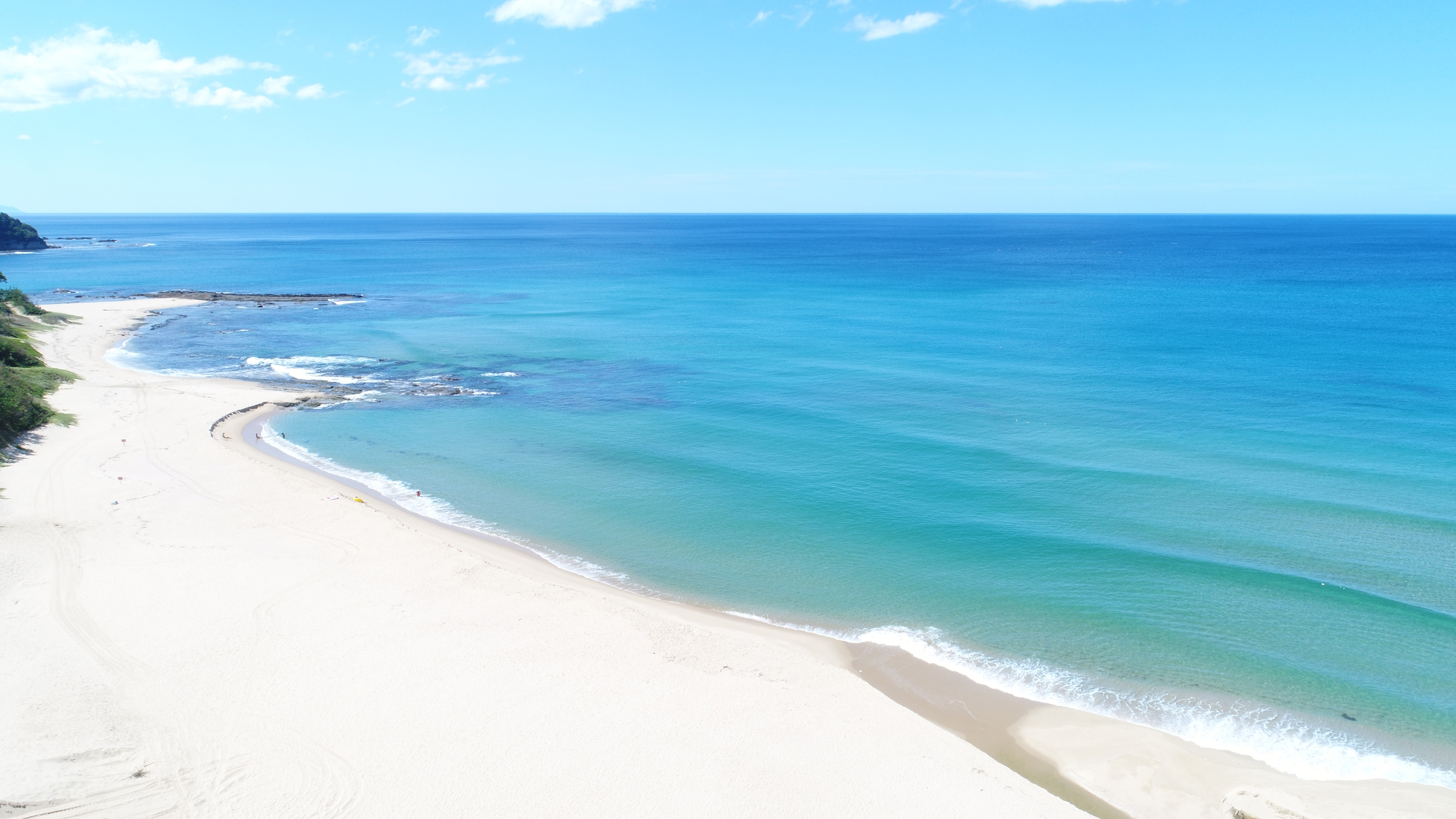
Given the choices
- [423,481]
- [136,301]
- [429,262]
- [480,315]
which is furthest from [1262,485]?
[429,262]

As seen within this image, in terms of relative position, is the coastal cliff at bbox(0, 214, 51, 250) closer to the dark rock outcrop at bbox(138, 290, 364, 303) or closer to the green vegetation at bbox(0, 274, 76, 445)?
the dark rock outcrop at bbox(138, 290, 364, 303)

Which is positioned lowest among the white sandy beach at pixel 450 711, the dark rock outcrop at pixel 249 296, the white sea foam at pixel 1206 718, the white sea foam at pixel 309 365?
the white sea foam at pixel 1206 718

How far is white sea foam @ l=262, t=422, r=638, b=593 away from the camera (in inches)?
1005

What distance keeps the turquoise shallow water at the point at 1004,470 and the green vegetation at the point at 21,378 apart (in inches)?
308

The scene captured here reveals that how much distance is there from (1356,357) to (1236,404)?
59.0 ft

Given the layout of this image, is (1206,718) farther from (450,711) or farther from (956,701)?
(450,711)

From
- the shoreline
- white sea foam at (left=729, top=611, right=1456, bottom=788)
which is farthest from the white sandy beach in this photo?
white sea foam at (left=729, top=611, right=1456, bottom=788)

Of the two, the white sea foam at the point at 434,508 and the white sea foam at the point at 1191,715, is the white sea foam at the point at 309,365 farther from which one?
the white sea foam at the point at 1191,715

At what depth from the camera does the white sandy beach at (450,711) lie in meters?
14.6

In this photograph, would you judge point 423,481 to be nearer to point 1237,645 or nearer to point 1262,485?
point 1237,645

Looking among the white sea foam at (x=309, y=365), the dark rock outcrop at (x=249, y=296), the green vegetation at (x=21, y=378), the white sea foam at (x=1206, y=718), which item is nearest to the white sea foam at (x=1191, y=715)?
the white sea foam at (x=1206, y=718)

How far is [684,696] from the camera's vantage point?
1788 centimetres

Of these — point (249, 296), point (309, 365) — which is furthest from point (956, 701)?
point (249, 296)

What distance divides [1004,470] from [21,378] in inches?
1837
